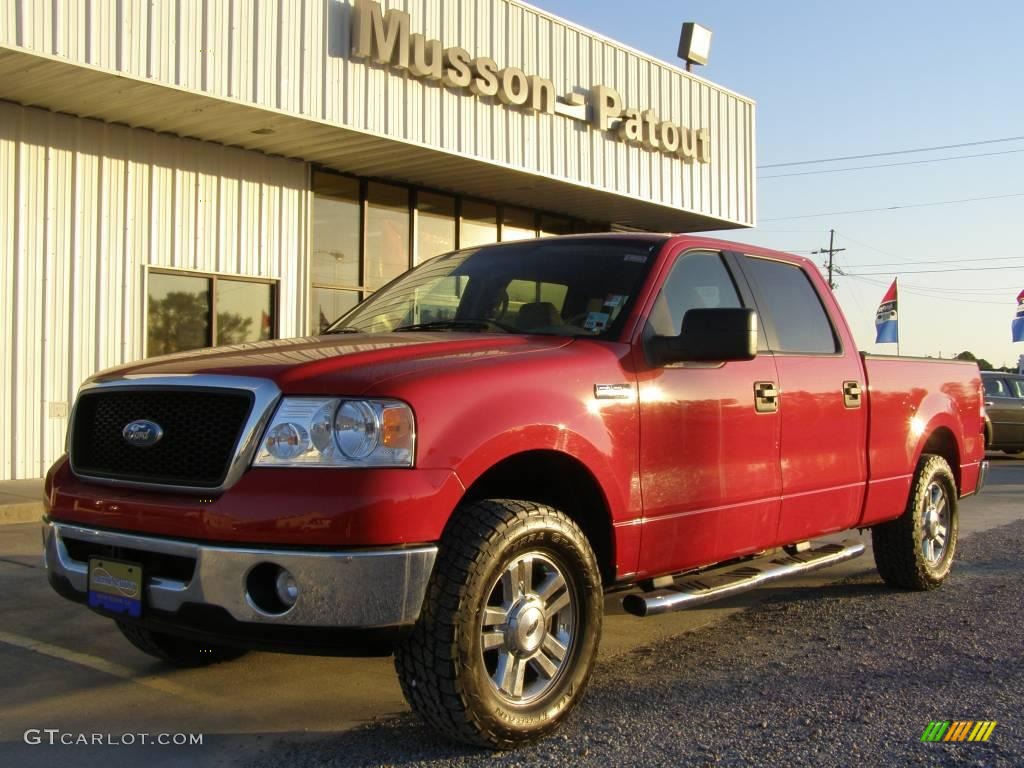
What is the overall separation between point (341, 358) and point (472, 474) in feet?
1.93

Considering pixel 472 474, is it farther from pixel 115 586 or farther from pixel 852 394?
pixel 852 394

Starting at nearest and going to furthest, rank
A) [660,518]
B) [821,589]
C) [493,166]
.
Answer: [660,518] → [821,589] → [493,166]

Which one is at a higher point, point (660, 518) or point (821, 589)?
point (660, 518)

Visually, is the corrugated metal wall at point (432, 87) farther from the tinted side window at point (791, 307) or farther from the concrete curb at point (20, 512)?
the tinted side window at point (791, 307)

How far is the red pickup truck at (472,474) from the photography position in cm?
319

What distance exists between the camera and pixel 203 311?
13.4 meters

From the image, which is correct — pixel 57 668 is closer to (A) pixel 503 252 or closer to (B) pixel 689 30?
(A) pixel 503 252

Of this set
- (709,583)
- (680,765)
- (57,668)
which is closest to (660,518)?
(709,583)

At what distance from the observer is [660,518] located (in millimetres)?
4215

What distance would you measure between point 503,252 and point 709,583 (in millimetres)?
1814

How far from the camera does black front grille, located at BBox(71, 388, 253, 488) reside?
335cm

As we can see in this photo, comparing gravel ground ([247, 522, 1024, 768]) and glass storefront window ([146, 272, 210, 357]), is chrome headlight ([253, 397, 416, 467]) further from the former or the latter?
glass storefront window ([146, 272, 210, 357])

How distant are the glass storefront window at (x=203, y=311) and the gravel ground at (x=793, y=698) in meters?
9.04

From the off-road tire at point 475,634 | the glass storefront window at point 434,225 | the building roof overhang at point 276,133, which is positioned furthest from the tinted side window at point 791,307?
the glass storefront window at point 434,225
